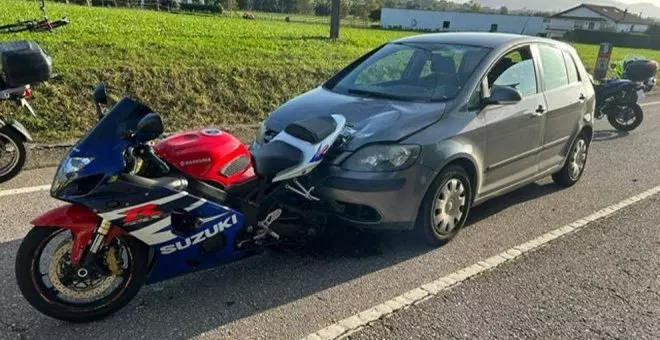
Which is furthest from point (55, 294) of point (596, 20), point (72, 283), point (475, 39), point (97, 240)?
point (596, 20)

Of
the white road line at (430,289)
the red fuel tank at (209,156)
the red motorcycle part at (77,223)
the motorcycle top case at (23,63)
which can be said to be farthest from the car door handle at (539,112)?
the motorcycle top case at (23,63)

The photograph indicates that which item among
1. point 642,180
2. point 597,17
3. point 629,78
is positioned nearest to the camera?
point 642,180

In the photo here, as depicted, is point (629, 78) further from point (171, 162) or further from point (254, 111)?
point (171, 162)

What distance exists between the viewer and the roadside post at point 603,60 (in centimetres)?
1484

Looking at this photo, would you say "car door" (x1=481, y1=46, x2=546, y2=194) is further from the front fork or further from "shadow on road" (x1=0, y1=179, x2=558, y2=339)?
the front fork

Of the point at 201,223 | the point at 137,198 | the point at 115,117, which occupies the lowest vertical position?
the point at 201,223

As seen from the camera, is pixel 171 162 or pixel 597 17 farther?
pixel 597 17

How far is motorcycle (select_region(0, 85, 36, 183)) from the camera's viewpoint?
5.23m

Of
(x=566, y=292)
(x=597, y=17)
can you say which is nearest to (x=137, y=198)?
(x=566, y=292)

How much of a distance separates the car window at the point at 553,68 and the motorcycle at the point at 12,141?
5.08 meters

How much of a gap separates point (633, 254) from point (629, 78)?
25.5 feet

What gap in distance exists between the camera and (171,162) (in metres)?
3.25

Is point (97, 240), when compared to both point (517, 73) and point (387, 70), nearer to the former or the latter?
point (387, 70)

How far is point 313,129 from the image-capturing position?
376cm
